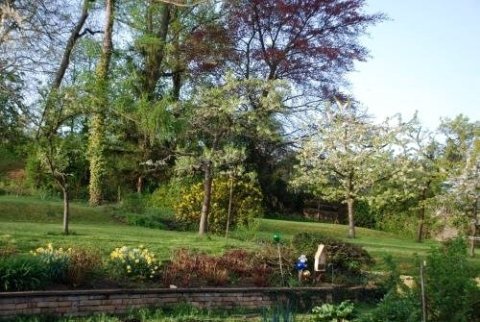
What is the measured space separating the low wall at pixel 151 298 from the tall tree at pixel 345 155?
1286cm

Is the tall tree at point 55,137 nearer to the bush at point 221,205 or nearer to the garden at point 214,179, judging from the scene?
the garden at point 214,179

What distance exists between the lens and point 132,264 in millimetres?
9875

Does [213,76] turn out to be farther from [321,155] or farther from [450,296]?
[450,296]

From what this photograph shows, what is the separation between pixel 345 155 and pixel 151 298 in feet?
52.1

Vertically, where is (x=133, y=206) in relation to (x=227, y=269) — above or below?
above

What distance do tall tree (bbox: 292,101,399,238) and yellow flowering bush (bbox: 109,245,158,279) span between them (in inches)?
563

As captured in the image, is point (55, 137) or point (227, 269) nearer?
point (227, 269)

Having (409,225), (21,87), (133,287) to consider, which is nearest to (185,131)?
(21,87)

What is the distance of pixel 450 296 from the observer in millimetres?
7734

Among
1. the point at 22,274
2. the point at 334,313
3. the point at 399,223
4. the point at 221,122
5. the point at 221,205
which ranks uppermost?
the point at 221,122

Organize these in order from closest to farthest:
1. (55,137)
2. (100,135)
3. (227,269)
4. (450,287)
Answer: (450,287) → (227,269) → (55,137) → (100,135)

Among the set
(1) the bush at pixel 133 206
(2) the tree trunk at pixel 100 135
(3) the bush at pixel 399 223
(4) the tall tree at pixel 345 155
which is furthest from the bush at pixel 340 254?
(3) the bush at pixel 399 223

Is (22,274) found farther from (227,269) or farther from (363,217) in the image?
(363,217)

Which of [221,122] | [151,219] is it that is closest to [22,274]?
[221,122]
